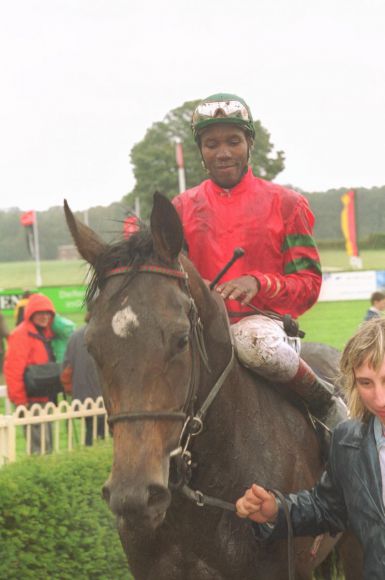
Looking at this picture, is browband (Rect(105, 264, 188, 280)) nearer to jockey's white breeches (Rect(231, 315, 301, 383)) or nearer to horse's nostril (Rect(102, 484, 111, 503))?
jockey's white breeches (Rect(231, 315, 301, 383))

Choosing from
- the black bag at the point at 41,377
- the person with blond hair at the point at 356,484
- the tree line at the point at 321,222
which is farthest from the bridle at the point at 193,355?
the tree line at the point at 321,222

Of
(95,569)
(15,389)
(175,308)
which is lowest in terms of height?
(95,569)

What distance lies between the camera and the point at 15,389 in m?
9.02

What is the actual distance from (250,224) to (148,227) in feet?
2.77

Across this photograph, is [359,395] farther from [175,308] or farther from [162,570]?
[162,570]

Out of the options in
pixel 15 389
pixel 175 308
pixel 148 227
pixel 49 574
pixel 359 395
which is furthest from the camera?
pixel 15 389

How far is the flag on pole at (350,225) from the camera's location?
32.1 metres

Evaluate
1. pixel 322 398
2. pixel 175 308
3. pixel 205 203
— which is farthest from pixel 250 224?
pixel 175 308

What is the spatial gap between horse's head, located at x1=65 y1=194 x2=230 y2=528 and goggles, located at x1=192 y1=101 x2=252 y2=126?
0.97 meters

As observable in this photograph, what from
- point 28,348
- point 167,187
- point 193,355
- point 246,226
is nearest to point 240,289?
point 246,226

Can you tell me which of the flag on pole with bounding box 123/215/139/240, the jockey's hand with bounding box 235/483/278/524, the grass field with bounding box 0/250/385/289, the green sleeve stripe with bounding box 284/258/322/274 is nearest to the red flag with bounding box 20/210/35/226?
the grass field with bounding box 0/250/385/289

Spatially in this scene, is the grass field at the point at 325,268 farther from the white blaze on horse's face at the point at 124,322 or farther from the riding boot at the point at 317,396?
the white blaze on horse's face at the point at 124,322

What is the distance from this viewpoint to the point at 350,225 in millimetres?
32562

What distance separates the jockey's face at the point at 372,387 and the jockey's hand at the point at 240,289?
3.07ft
